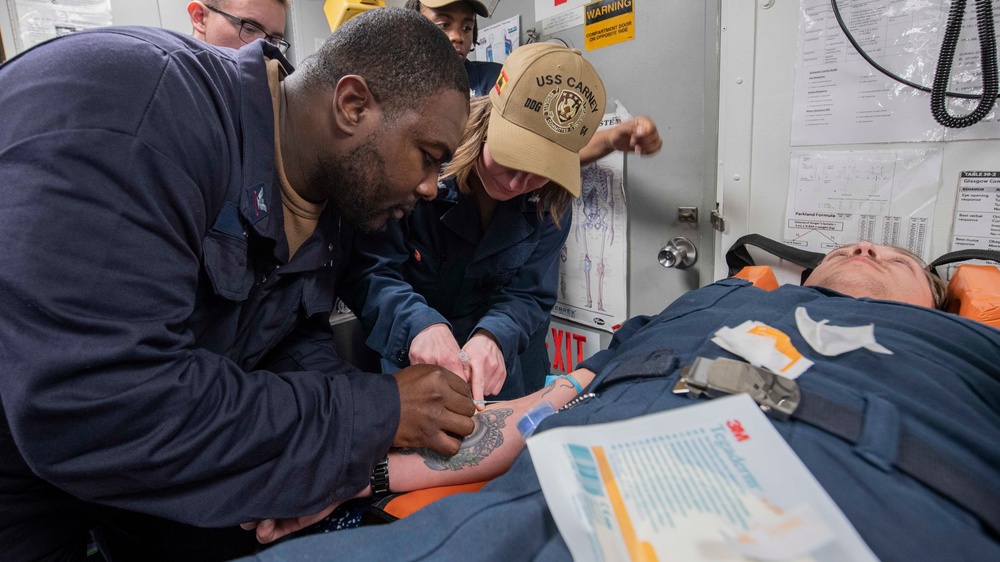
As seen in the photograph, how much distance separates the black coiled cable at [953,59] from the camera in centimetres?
110

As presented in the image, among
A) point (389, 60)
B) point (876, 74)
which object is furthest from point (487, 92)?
point (876, 74)

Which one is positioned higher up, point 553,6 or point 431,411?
point 553,6

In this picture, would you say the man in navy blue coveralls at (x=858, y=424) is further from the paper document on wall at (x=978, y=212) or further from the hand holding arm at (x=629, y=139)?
the hand holding arm at (x=629, y=139)

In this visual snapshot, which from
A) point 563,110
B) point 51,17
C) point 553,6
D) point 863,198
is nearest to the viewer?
point 563,110

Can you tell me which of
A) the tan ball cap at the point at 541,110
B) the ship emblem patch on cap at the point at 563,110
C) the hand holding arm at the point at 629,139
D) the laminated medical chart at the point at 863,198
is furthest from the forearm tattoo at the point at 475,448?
the laminated medical chart at the point at 863,198

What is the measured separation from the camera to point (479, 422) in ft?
3.65

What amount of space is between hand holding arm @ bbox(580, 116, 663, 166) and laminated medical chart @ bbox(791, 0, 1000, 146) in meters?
0.39

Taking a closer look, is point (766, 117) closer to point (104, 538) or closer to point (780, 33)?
point (780, 33)

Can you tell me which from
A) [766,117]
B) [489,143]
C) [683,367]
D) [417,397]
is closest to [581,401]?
[683,367]

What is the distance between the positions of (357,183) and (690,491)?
0.78 metres

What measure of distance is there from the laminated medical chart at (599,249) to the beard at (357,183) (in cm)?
110

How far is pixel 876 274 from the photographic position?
4.33 ft

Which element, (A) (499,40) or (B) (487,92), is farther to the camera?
(A) (499,40)

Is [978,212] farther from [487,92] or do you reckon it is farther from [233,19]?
[233,19]
